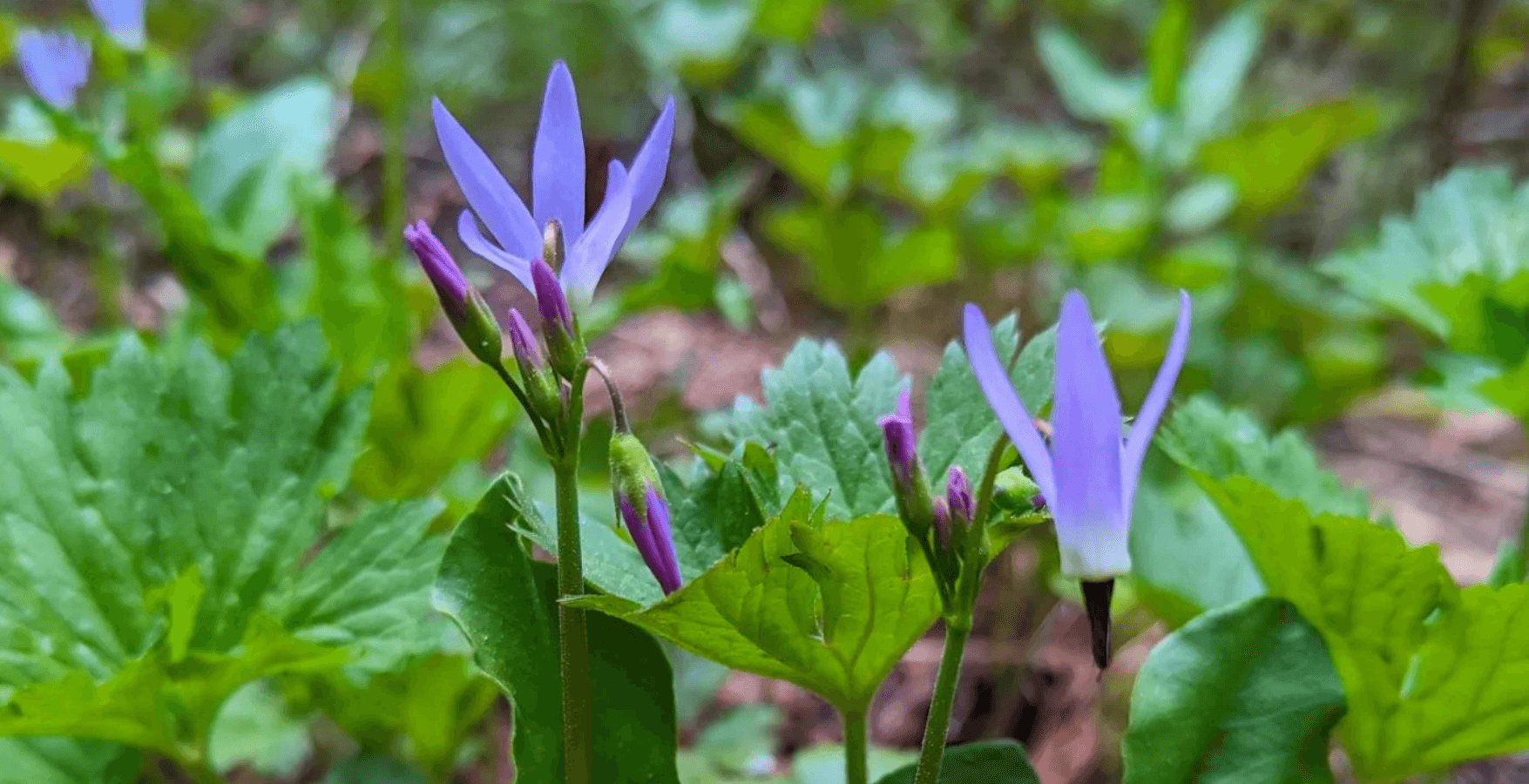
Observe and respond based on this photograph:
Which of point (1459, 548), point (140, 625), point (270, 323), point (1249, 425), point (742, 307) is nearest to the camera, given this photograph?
point (140, 625)

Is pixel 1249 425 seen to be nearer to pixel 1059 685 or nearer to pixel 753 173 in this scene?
pixel 1059 685

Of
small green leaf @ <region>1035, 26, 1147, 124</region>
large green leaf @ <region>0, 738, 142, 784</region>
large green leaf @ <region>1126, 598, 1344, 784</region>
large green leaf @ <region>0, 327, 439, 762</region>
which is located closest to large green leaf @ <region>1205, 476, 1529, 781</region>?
large green leaf @ <region>1126, 598, 1344, 784</region>

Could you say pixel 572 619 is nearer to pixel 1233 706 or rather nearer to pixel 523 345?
pixel 523 345

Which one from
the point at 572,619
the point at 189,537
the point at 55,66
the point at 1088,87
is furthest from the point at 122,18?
the point at 1088,87

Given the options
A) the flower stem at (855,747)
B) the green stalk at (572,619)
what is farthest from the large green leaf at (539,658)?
the flower stem at (855,747)

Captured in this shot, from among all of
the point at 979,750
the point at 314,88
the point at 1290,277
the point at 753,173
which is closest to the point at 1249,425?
the point at 979,750

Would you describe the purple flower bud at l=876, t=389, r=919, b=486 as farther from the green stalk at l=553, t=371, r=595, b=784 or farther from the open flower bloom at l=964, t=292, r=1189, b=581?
the green stalk at l=553, t=371, r=595, b=784
